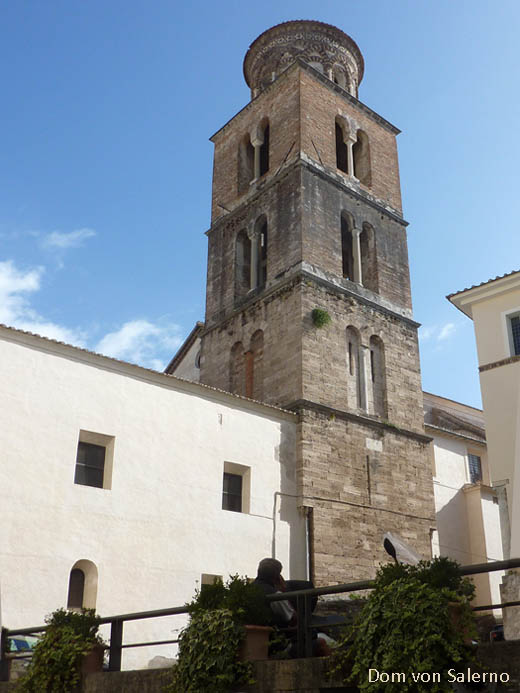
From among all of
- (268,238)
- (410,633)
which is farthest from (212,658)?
(268,238)

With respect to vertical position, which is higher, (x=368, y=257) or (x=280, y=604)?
(x=368, y=257)

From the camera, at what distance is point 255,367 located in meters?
23.9

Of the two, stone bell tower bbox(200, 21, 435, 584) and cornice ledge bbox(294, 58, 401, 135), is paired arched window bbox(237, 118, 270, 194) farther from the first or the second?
cornice ledge bbox(294, 58, 401, 135)

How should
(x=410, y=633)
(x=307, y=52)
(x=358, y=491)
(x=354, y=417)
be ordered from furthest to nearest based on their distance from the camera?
(x=307, y=52), (x=354, y=417), (x=358, y=491), (x=410, y=633)

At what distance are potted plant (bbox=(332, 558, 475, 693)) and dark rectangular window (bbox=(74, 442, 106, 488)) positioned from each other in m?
10.9

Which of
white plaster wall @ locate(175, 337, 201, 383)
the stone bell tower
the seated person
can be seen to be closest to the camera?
the seated person

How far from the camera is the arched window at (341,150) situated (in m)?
28.3

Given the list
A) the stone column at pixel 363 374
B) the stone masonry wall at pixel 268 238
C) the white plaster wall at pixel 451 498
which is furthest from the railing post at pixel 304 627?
the white plaster wall at pixel 451 498

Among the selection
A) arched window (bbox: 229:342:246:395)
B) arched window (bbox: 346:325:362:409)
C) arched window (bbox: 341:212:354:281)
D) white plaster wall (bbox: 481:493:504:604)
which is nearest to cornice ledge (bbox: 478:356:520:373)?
arched window (bbox: 346:325:362:409)

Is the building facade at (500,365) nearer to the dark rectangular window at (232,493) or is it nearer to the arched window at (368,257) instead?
the dark rectangular window at (232,493)

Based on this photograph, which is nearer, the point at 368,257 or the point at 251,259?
the point at 251,259

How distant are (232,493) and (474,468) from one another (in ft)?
48.9

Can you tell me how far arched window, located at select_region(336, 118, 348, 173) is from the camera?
2833 cm

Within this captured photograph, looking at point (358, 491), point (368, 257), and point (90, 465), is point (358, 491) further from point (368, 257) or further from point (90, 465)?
point (368, 257)
